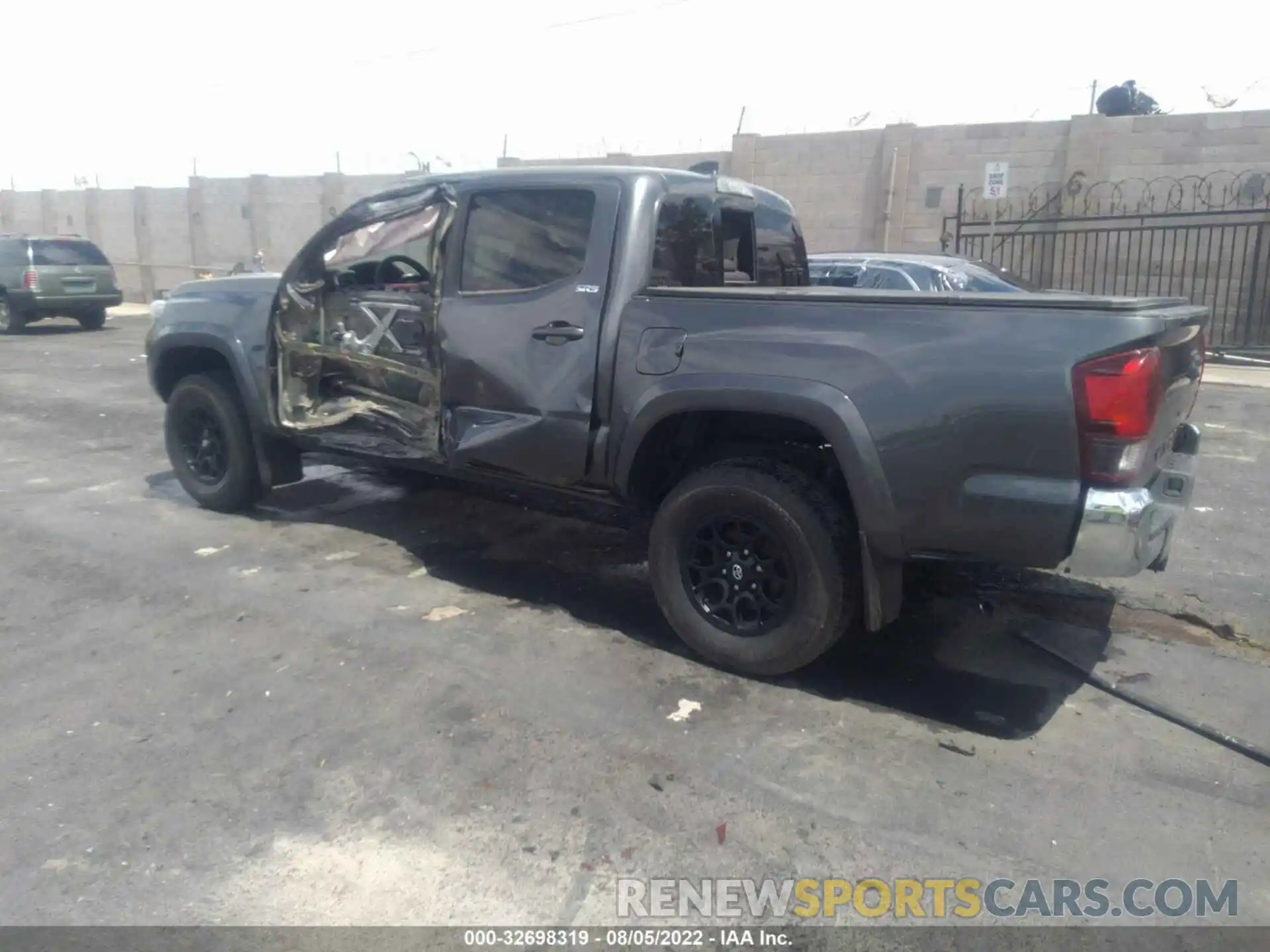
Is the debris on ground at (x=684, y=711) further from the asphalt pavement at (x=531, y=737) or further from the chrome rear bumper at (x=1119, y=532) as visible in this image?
the chrome rear bumper at (x=1119, y=532)

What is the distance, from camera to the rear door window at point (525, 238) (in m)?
4.52

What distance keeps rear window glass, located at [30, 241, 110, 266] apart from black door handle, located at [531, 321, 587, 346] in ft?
56.1

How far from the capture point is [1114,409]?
127 inches

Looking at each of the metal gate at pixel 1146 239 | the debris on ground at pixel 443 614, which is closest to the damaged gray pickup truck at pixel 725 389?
the debris on ground at pixel 443 614

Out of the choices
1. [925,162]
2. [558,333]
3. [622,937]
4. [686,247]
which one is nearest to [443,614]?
[558,333]

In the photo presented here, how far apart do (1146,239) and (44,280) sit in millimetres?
18222

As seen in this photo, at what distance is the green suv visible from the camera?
1791 cm

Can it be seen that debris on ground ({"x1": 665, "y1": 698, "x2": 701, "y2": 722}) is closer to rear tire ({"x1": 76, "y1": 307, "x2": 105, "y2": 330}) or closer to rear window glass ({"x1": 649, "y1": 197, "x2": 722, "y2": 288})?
rear window glass ({"x1": 649, "y1": 197, "x2": 722, "y2": 288})

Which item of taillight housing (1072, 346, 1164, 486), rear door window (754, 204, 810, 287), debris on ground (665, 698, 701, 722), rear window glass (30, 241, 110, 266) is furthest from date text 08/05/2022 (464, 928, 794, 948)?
rear window glass (30, 241, 110, 266)

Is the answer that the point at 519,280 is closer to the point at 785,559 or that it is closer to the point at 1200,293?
the point at 785,559

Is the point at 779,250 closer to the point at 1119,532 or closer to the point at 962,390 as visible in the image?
the point at 962,390

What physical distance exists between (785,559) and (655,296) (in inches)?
47.7

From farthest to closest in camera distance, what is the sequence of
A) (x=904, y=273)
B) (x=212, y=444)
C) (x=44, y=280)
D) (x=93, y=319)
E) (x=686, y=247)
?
(x=93, y=319) < (x=44, y=280) < (x=904, y=273) < (x=212, y=444) < (x=686, y=247)

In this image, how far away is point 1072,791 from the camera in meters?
3.30
